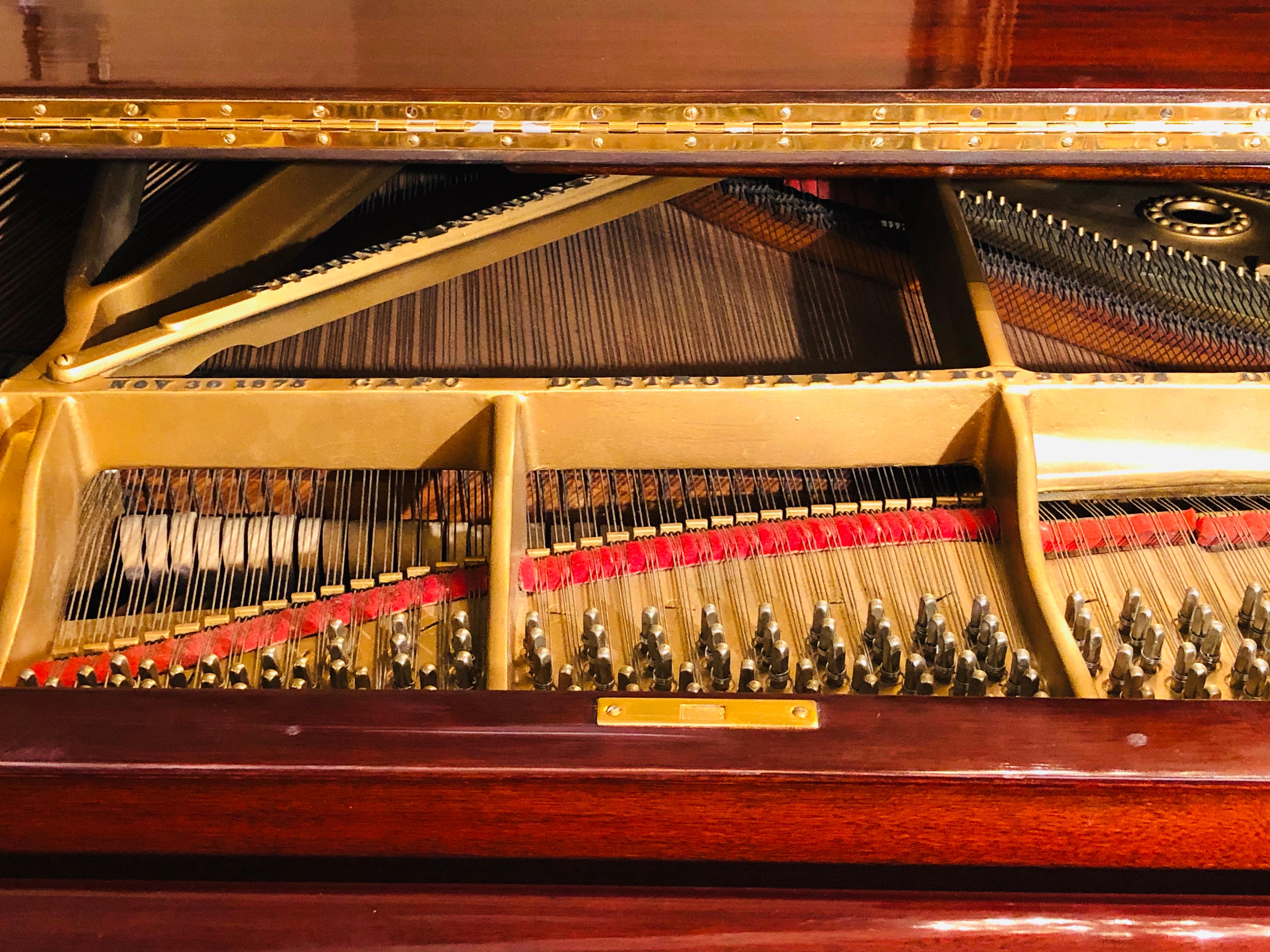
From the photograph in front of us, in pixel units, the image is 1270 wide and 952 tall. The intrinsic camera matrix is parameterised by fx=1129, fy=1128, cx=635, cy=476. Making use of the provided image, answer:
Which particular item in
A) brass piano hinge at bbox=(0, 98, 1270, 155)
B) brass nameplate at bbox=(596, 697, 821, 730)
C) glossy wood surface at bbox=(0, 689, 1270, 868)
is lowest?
glossy wood surface at bbox=(0, 689, 1270, 868)

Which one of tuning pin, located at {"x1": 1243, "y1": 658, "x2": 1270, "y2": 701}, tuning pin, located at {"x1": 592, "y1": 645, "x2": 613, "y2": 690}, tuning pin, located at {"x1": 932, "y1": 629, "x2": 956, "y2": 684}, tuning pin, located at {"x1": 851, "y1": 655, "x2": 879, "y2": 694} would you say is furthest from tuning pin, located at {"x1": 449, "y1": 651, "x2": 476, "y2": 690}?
tuning pin, located at {"x1": 1243, "y1": 658, "x2": 1270, "y2": 701}

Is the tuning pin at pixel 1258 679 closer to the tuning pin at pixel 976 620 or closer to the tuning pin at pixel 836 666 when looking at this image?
the tuning pin at pixel 976 620

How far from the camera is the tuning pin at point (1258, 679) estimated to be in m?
1.43

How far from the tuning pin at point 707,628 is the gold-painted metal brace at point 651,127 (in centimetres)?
63

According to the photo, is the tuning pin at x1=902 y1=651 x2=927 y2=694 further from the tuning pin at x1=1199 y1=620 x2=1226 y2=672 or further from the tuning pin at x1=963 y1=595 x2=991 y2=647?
the tuning pin at x1=1199 y1=620 x2=1226 y2=672

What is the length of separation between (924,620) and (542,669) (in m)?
0.53

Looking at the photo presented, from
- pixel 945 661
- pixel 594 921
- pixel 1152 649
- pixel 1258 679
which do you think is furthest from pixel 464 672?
pixel 1258 679

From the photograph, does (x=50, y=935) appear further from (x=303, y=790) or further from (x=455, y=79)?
(x=455, y=79)

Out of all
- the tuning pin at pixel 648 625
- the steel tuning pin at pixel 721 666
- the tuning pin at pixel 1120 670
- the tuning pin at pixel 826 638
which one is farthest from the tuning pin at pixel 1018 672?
the tuning pin at pixel 648 625

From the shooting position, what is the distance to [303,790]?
45.6 inches

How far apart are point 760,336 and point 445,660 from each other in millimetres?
929

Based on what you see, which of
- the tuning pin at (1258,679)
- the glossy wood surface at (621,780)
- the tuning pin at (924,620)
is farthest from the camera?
the tuning pin at (924,620)

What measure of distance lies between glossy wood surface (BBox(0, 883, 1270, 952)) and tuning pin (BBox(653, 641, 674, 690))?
32 cm

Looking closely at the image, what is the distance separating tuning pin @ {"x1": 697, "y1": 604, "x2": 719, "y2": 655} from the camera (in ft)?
5.03
